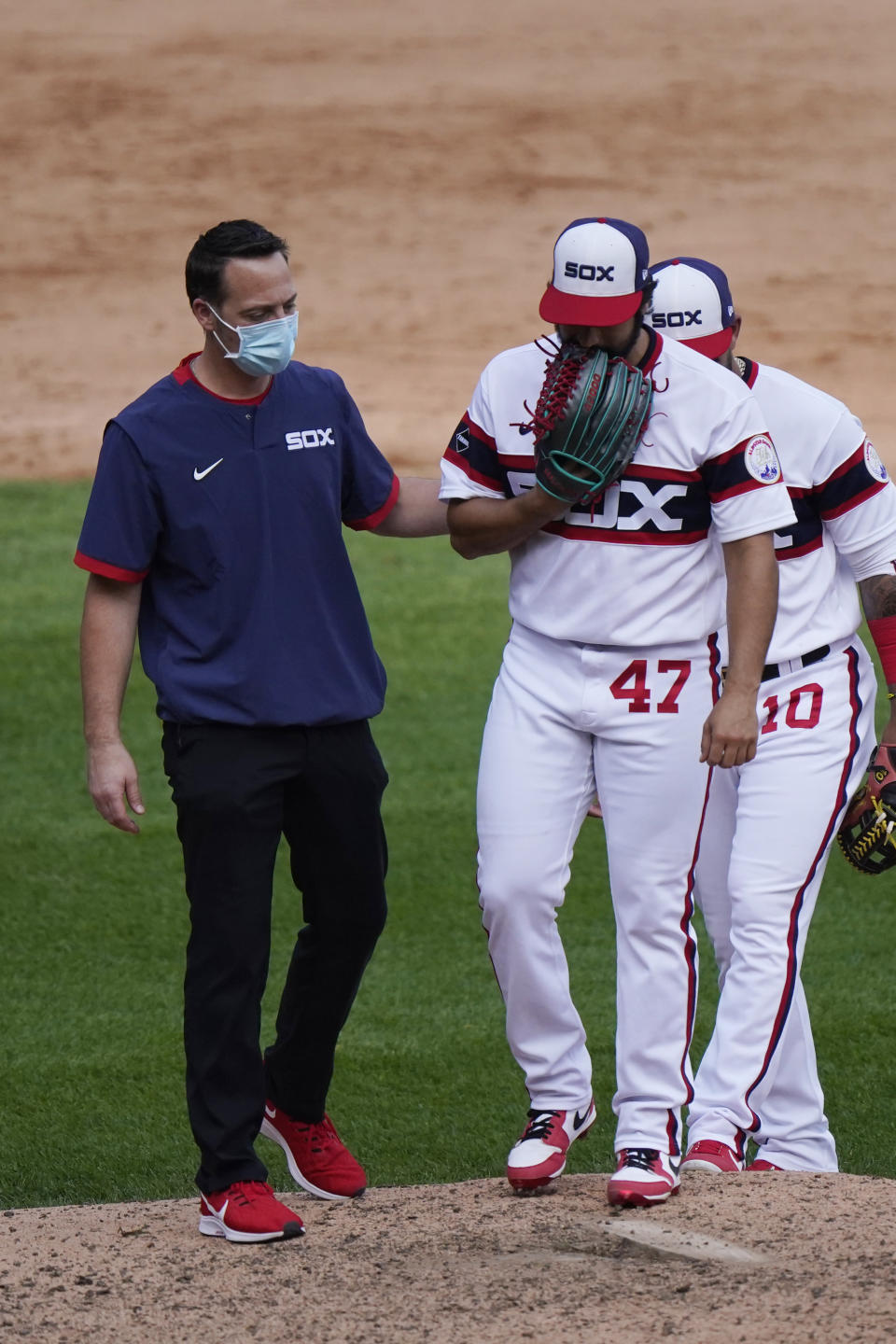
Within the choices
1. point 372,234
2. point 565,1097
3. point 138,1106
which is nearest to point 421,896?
point 138,1106

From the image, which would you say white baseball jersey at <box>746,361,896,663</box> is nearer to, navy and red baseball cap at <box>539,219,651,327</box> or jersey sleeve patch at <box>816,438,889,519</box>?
jersey sleeve patch at <box>816,438,889,519</box>

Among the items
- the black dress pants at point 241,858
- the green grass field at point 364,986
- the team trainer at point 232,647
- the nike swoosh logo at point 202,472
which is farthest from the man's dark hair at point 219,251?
the green grass field at point 364,986

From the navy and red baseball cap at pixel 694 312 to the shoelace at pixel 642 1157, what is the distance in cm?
187

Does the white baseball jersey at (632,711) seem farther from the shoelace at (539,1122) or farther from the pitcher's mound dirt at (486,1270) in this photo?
the pitcher's mound dirt at (486,1270)

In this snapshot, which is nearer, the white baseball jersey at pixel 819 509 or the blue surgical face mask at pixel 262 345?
the blue surgical face mask at pixel 262 345

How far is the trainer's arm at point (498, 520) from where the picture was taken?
399 centimetres

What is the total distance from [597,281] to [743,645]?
816mm

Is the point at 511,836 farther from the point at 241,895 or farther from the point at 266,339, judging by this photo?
the point at 266,339

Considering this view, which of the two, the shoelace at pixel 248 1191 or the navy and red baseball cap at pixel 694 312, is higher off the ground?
the navy and red baseball cap at pixel 694 312

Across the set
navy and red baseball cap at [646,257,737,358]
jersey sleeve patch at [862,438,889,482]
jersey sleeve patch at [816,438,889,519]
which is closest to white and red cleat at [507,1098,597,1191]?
jersey sleeve patch at [816,438,889,519]

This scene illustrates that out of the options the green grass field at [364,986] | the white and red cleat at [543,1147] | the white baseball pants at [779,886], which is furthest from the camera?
the green grass field at [364,986]

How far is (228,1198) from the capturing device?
395cm

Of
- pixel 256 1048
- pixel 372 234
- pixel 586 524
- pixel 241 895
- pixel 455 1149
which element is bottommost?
pixel 455 1149

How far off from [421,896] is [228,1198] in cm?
381
